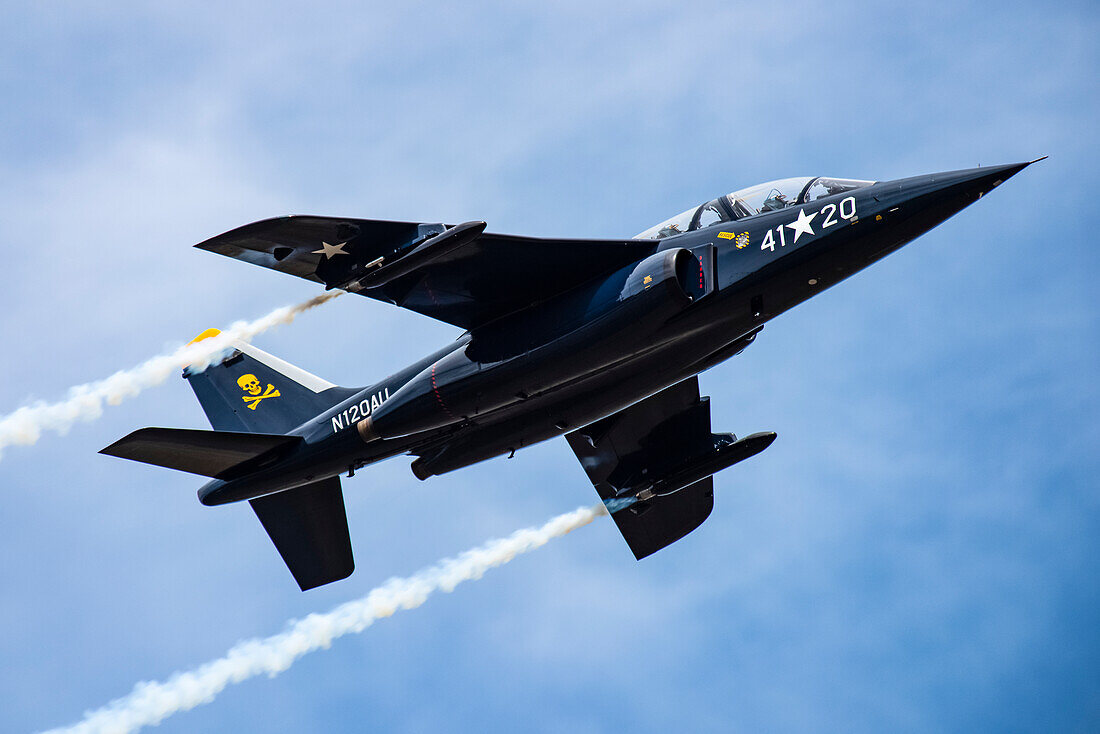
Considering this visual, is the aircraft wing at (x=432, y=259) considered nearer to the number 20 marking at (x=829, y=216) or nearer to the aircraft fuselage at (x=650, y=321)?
the aircraft fuselage at (x=650, y=321)

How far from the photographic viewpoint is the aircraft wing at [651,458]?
2297 centimetres

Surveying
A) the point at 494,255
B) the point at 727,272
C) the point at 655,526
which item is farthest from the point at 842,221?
the point at 655,526

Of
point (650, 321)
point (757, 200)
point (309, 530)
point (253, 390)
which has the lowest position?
point (309, 530)

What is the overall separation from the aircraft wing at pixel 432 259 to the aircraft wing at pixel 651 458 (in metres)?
4.29

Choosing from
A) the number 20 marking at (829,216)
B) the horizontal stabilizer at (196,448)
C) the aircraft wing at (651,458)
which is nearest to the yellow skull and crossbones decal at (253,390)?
the horizontal stabilizer at (196,448)

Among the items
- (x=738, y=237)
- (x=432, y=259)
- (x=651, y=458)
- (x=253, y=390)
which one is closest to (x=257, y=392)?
(x=253, y=390)

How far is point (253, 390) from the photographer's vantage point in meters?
22.9

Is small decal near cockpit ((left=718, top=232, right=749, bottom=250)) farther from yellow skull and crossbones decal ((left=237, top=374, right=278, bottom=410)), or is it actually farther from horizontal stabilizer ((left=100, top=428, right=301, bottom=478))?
yellow skull and crossbones decal ((left=237, top=374, right=278, bottom=410))

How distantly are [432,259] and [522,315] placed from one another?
2.18 meters

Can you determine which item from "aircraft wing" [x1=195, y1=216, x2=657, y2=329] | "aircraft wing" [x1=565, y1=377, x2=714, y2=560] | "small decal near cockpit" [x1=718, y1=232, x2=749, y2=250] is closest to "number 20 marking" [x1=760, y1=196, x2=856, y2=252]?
"small decal near cockpit" [x1=718, y1=232, x2=749, y2=250]

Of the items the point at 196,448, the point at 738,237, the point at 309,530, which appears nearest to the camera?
the point at 738,237

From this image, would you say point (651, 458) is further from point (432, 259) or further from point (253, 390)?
point (253, 390)

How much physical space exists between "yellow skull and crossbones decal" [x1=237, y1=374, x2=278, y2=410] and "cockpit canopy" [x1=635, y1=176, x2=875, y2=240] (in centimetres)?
873

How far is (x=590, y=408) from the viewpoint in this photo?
63.9 feet
